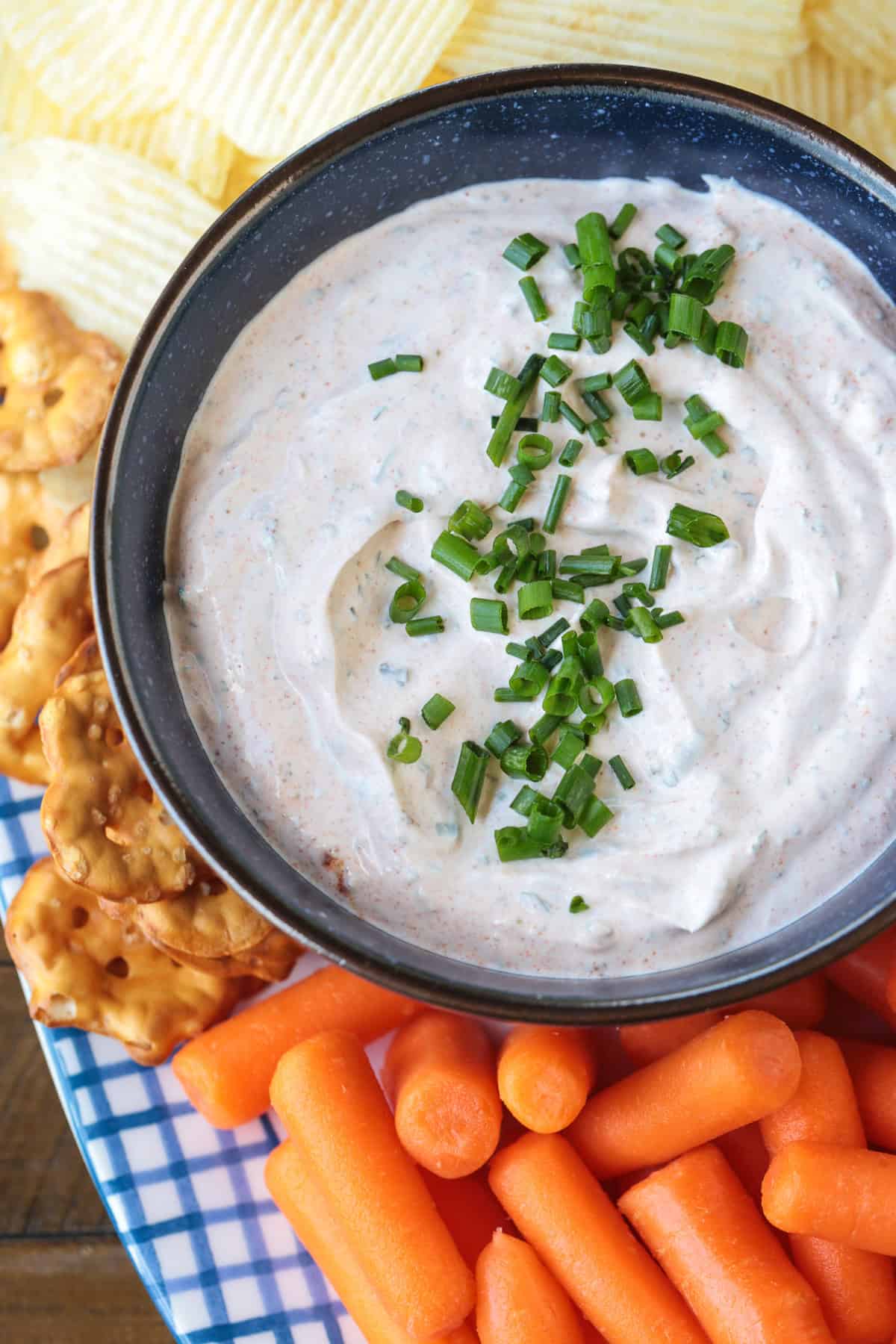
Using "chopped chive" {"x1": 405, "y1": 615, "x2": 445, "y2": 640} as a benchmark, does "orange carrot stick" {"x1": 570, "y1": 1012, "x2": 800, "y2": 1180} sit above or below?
below

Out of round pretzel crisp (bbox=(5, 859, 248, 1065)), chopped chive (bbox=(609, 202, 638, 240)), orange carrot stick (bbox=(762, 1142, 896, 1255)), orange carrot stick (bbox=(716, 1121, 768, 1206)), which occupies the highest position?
chopped chive (bbox=(609, 202, 638, 240))

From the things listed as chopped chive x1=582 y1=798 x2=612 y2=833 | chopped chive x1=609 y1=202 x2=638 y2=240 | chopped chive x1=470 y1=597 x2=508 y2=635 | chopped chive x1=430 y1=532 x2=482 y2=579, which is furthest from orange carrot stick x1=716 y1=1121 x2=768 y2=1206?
chopped chive x1=609 y1=202 x2=638 y2=240

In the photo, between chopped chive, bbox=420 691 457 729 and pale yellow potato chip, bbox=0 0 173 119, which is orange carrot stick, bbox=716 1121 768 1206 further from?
pale yellow potato chip, bbox=0 0 173 119

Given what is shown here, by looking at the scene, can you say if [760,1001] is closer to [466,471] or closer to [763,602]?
[763,602]

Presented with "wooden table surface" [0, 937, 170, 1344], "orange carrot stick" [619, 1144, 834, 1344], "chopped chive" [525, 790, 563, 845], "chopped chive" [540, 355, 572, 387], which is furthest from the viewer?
"wooden table surface" [0, 937, 170, 1344]

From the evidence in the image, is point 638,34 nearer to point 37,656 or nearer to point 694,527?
point 694,527

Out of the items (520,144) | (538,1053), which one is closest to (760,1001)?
(538,1053)
